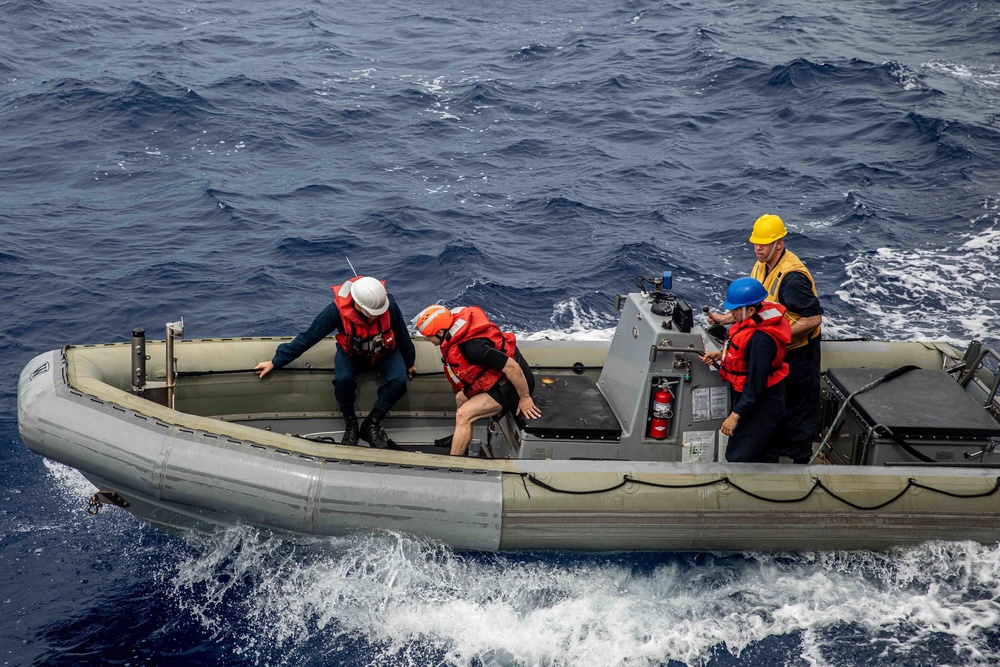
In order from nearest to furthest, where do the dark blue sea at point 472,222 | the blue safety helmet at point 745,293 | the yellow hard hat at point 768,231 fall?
the blue safety helmet at point 745,293
the dark blue sea at point 472,222
the yellow hard hat at point 768,231

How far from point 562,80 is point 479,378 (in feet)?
36.8

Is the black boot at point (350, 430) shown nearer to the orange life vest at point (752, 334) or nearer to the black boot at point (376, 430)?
the black boot at point (376, 430)

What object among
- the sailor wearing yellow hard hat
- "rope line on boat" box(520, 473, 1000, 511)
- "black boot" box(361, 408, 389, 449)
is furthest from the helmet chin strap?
"black boot" box(361, 408, 389, 449)

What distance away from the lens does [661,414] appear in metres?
5.92

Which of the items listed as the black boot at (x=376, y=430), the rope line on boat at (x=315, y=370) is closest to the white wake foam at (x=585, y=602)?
the black boot at (x=376, y=430)

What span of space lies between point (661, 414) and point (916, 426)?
59.7 inches

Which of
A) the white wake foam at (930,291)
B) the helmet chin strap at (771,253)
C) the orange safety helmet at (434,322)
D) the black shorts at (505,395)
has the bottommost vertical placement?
the white wake foam at (930,291)

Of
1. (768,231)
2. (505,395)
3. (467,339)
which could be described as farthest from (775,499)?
(467,339)

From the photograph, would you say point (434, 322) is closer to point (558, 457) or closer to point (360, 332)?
point (360, 332)

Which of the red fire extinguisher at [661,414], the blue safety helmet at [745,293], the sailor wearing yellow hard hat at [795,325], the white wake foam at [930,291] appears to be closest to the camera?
the blue safety helmet at [745,293]

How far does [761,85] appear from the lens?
610 inches

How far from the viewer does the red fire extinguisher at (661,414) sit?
5859 millimetres

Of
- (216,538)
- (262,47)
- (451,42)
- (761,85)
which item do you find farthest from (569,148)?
(216,538)

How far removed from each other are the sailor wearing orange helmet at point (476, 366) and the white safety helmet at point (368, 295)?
267 mm
